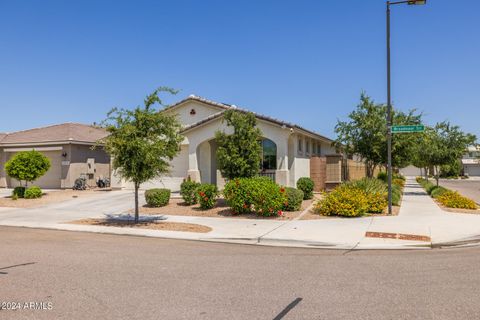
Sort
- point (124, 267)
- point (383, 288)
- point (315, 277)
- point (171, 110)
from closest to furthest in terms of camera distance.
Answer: point (383, 288) → point (315, 277) → point (124, 267) → point (171, 110)

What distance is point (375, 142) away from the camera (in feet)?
69.6

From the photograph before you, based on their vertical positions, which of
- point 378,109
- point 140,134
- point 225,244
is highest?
point 378,109

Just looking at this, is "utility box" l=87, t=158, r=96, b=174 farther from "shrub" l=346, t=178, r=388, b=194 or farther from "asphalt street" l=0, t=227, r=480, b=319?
"asphalt street" l=0, t=227, r=480, b=319

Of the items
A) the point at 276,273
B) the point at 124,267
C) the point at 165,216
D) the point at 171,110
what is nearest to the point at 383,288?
the point at 276,273

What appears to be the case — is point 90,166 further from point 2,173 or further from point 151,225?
point 151,225

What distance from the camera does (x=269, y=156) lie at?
865 inches

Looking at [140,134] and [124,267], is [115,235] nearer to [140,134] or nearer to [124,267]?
Answer: [140,134]

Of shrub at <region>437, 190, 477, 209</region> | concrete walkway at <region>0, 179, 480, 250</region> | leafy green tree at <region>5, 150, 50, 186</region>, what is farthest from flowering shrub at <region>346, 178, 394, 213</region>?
leafy green tree at <region>5, 150, 50, 186</region>

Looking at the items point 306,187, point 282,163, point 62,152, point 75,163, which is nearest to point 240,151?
point 282,163

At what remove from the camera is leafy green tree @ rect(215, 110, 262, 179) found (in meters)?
16.2

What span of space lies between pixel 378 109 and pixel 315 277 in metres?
17.0

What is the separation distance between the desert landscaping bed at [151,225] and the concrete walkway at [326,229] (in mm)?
463

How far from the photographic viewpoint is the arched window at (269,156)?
21750 mm

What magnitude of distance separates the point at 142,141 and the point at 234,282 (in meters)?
7.33
